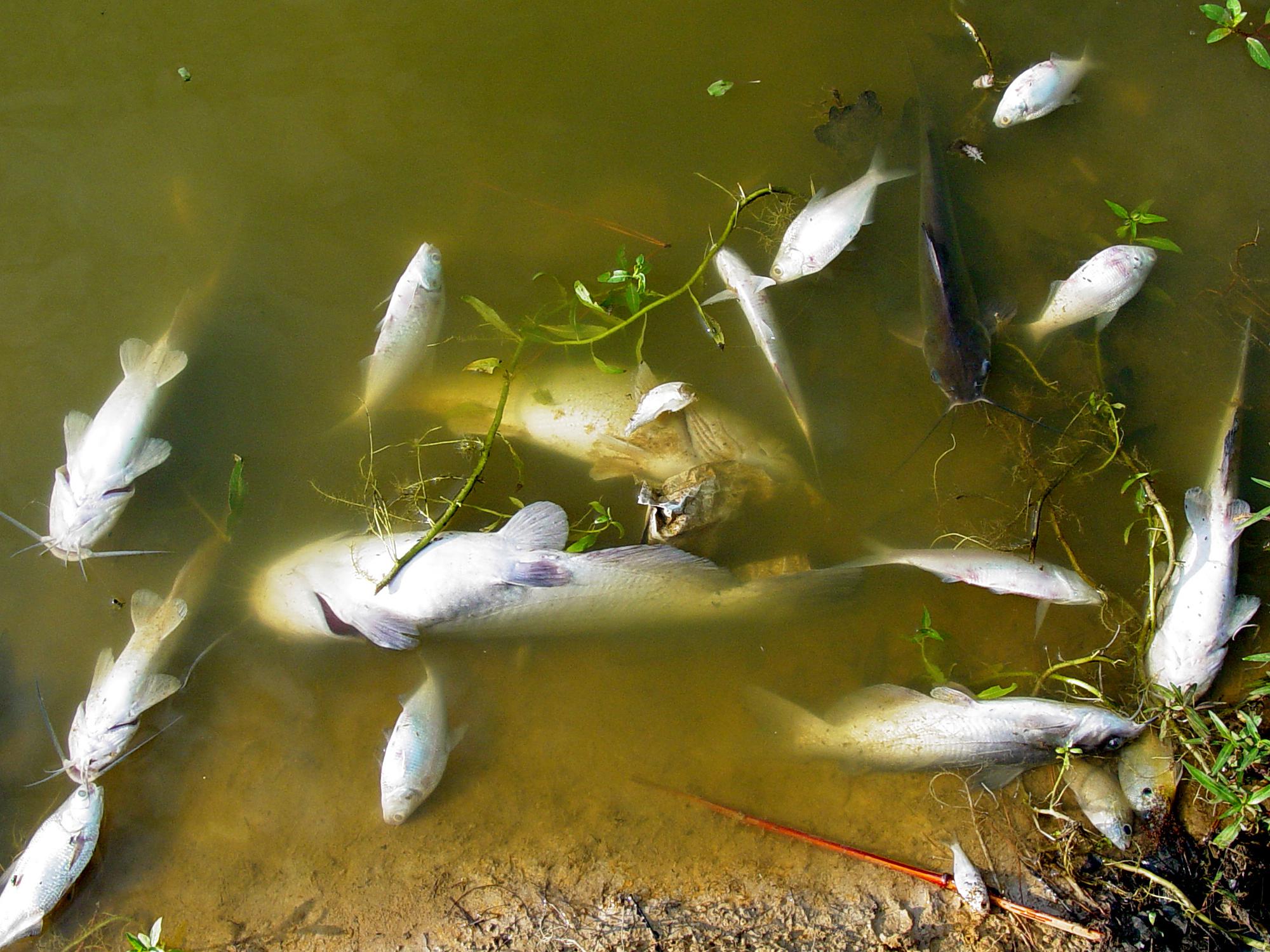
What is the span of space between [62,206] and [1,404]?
51.1 inches

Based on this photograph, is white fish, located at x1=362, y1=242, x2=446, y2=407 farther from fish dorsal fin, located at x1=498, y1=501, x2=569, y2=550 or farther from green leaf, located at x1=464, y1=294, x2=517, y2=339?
fish dorsal fin, located at x1=498, y1=501, x2=569, y2=550

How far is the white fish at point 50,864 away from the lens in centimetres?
400

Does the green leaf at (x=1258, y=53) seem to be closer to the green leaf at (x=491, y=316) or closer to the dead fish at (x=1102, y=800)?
the dead fish at (x=1102, y=800)

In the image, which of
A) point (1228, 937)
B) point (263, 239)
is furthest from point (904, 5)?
point (1228, 937)

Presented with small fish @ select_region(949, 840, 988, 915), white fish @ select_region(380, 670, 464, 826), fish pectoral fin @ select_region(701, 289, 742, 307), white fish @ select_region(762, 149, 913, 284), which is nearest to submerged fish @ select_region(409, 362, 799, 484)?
fish pectoral fin @ select_region(701, 289, 742, 307)

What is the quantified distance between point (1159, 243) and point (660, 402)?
318cm

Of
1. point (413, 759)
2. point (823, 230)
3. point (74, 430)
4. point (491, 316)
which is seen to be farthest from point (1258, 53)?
point (74, 430)

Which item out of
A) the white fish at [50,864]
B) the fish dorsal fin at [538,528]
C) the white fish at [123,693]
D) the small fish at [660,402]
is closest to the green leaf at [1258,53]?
the small fish at [660,402]

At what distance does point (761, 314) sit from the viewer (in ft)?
15.3

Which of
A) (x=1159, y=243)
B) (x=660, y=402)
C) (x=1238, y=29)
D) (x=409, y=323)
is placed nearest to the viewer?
(x=660, y=402)

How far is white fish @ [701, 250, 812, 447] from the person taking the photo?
15.3ft

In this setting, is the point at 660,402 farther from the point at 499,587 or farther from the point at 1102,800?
the point at 1102,800

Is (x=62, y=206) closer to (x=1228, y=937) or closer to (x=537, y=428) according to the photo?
(x=537, y=428)

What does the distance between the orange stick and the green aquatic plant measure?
5.13m
